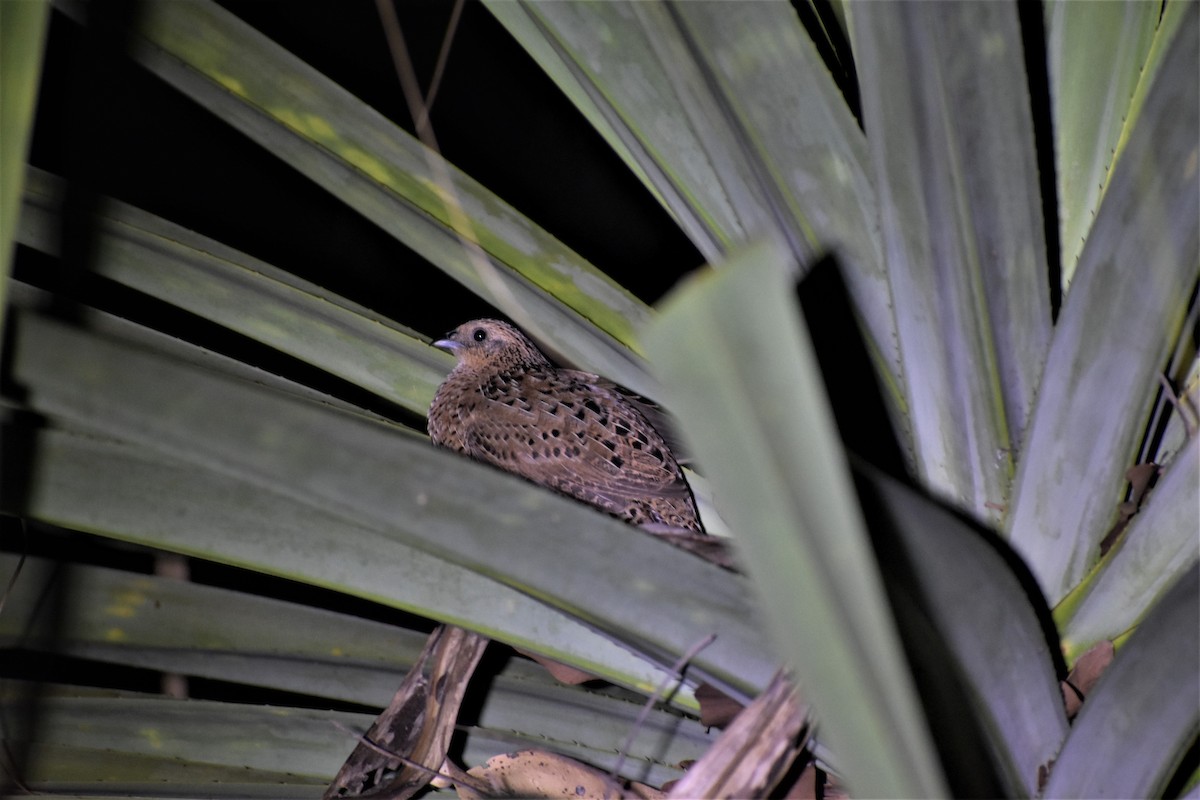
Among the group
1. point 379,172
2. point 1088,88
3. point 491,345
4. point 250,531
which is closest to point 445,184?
point 379,172

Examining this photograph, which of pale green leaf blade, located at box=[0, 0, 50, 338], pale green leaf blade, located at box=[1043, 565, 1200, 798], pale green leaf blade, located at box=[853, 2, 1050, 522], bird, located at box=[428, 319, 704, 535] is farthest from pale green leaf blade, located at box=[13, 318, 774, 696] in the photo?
bird, located at box=[428, 319, 704, 535]

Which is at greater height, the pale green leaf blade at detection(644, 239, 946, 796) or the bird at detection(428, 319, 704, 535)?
the bird at detection(428, 319, 704, 535)

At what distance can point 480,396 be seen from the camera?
128 cm

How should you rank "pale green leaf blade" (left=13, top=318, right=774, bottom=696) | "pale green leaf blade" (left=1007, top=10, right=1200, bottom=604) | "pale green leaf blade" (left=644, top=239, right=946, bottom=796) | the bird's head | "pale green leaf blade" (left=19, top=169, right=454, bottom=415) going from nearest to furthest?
"pale green leaf blade" (left=644, top=239, right=946, bottom=796) < "pale green leaf blade" (left=13, top=318, right=774, bottom=696) < "pale green leaf blade" (left=1007, top=10, right=1200, bottom=604) < "pale green leaf blade" (left=19, top=169, right=454, bottom=415) < the bird's head

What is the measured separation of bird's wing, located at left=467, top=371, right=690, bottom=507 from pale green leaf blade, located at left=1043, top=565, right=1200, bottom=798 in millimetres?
750

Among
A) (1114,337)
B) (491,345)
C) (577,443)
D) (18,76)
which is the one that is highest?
(491,345)

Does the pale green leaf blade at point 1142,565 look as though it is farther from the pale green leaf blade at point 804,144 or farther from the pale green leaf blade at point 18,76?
the pale green leaf blade at point 18,76

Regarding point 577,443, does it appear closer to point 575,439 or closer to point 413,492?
point 575,439

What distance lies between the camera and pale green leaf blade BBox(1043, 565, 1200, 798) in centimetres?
40

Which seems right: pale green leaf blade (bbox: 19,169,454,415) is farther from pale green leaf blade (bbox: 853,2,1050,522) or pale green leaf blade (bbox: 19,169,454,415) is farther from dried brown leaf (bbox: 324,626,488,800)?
pale green leaf blade (bbox: 853,2,1050,522)

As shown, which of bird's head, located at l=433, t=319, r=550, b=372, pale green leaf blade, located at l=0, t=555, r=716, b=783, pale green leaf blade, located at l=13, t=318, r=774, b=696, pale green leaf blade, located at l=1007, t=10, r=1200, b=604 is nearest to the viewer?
pale green leaf blade, located at l=13, t=318, r=774, b=696

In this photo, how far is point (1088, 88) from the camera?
2.14 feet

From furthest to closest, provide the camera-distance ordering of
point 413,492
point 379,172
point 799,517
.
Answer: point 379,172, point 413,492, point 799,517

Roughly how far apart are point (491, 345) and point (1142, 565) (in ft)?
4.17
